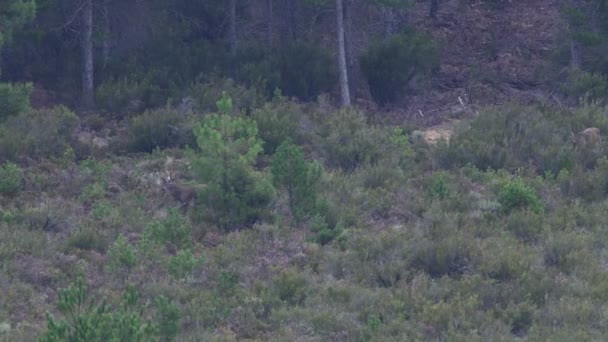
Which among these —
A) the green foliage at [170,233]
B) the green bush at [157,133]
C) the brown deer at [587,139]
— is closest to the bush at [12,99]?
the green bush at [157,133]

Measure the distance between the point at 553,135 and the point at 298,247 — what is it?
7.22m

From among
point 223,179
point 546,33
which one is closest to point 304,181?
point 223,179

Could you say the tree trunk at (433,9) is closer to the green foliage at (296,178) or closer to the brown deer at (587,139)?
the brown deer at (587,139)

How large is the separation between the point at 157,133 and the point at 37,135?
2.13 meters

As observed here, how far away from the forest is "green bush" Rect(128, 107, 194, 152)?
0.06m

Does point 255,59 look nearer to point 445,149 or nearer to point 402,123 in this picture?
point 402,123

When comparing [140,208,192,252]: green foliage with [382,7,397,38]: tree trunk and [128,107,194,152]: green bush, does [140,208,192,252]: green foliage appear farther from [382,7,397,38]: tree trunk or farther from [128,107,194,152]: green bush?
[382,7,397,38]: tree trunk

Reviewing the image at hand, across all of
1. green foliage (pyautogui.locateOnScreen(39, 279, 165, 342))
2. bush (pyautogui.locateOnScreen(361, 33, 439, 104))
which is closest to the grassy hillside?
green foliage (pyautogui.locateOnScreen(39, 279, 165, 342))

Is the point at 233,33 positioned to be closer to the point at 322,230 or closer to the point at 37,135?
the point at 37,135

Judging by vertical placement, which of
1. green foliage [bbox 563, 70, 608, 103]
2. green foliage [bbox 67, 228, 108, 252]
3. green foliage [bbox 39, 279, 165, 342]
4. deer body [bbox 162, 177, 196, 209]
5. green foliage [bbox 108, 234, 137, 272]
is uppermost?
green foliage [bbox 39, 279, 165, 342]

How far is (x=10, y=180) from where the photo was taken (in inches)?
566

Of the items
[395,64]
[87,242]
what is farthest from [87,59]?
[87,242]

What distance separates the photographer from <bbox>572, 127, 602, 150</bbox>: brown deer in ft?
55.5

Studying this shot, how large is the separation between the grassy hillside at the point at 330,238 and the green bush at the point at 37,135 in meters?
0.04
